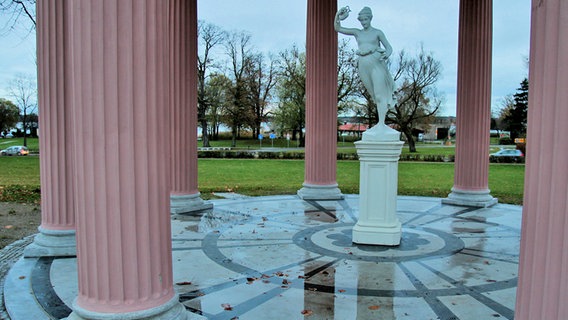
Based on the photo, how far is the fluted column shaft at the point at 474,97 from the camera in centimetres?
1320

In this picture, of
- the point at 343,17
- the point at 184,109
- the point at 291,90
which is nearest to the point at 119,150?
the point at 343,17

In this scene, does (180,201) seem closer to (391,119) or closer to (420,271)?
(420,271)

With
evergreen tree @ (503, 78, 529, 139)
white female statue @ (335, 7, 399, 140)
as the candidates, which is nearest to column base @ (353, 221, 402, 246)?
white female statue @ (335, 7, 399, 140)

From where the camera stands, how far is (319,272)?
6.90 metres

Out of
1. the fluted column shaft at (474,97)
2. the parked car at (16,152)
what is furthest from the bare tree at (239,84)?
the fluted column shaft at (474,97)

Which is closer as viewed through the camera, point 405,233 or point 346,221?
point 405,233

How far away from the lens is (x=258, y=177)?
24.6 meters

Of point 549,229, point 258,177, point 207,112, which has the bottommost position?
point 258,177

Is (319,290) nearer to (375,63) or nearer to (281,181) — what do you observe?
(375,63)

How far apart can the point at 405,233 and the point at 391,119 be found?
44036mm

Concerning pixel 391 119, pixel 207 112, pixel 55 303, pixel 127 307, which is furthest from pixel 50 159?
pixel 207 112

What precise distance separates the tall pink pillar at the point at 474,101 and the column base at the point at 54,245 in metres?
10.5

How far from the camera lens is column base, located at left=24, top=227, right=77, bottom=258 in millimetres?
7570

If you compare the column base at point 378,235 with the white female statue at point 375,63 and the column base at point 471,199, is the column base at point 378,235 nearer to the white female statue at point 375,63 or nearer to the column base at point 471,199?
the white female statue at point 375,63
